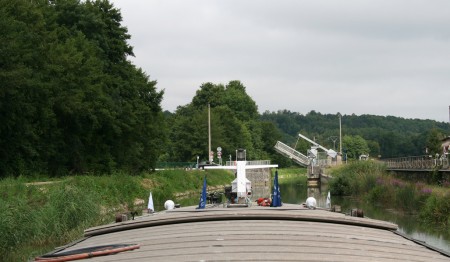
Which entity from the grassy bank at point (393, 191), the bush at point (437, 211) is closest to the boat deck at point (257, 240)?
the grassy bank at point (393, 191)

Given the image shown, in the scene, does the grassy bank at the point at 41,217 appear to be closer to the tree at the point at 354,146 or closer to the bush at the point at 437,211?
the bush at the point at 437,211

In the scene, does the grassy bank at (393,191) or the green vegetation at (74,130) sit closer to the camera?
the green vegetation at (74,130)

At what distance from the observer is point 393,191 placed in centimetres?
3319

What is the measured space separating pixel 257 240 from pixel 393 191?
29190 mm

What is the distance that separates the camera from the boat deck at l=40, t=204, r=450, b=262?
16.0 ft

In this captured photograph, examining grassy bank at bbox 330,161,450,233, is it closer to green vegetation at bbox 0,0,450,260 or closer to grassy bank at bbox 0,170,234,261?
green vegetation at bbox 0,0,450,260

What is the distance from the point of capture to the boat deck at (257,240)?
488 cm

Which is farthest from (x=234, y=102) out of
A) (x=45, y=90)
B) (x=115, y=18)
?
(x=45, y=90)

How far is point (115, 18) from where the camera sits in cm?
4406

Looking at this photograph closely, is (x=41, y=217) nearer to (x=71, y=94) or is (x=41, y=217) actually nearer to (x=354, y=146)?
(x=71, y=94)

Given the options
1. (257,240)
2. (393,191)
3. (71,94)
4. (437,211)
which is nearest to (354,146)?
(393,191)

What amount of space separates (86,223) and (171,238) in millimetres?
11193

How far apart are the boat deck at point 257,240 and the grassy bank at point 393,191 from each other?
55.4 feet

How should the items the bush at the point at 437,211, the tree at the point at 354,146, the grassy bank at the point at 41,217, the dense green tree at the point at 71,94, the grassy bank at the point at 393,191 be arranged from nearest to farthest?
the grassy bank at the point at 41,217, the bush at the point at 437,211, the grassy bank at the point at 393,191, the dense green tree at the point at 71,94, the tree at the point at 354,146
